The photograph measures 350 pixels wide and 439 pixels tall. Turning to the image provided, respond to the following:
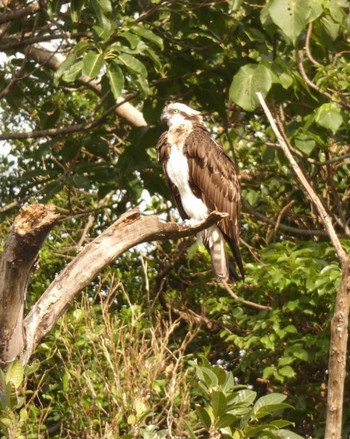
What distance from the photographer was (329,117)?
669 centimetres

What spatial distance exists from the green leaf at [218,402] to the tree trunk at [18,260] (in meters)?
0.82

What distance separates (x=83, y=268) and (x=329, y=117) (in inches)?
97.2

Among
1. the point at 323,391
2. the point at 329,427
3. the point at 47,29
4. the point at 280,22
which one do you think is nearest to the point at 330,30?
the point at 280,22

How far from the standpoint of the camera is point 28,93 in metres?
7.91

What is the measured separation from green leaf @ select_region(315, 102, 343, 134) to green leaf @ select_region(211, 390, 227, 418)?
8.48 ft

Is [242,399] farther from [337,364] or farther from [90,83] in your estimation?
[90,83]

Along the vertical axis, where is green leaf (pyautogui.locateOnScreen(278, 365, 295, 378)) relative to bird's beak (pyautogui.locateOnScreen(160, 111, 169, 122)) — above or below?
below

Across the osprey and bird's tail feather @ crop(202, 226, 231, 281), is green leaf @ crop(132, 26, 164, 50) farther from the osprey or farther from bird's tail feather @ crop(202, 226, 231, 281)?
bird's tail feather @ crop(202, 226, 231, 281)

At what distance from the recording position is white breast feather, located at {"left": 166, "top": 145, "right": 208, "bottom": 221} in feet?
22.9

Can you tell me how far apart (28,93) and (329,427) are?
14.1 feet

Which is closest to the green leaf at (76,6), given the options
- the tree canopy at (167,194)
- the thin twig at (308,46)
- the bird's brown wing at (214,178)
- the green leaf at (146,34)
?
the tree canopy at (167,194)

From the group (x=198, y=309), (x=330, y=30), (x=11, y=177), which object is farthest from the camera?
(x=11, y=177)

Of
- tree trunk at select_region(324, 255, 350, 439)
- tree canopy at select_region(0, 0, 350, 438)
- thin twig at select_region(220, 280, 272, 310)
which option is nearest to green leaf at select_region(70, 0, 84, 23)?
tree canopy at select_region(0, 0, 350, 438)

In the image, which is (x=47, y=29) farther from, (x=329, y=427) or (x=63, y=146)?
(x=329, y=427)
